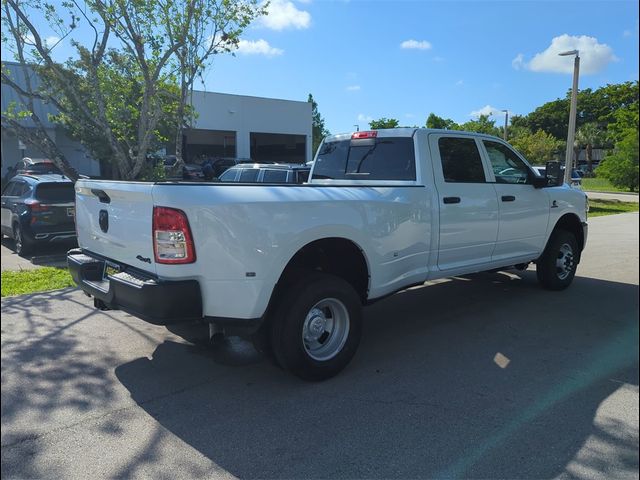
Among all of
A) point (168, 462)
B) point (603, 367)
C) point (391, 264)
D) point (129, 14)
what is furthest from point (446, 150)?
point (129, 14)

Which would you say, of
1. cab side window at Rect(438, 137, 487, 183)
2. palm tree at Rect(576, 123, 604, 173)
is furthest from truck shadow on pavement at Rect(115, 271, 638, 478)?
cab side window at Rect(438, 137, 487, 183)

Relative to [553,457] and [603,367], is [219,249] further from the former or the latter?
[603,367]

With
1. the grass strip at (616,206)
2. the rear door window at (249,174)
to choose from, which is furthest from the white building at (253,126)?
the grass strip at (616,206)

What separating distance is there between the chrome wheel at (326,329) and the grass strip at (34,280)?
4.69 metres

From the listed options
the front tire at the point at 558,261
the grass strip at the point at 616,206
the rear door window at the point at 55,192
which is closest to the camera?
the grass strip at the point at 616,206

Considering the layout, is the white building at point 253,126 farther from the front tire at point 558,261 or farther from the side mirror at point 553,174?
the side mirror at point 553,174

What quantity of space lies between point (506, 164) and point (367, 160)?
5.71 feet

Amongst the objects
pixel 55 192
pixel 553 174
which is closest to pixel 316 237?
pixel 553 174

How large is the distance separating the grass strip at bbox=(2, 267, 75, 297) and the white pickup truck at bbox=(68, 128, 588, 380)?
2.98m

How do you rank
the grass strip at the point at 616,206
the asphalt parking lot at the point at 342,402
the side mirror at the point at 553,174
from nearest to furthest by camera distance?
the grass strip at the point at 616,206
the asphalt parking lot at the point at 342,402
the side mirror at the point at 553,174

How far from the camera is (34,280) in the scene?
24.8 feet

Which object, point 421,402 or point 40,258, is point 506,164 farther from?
point 40,258

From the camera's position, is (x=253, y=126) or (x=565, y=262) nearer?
(x=565, y=262)

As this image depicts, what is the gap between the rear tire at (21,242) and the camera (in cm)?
890
